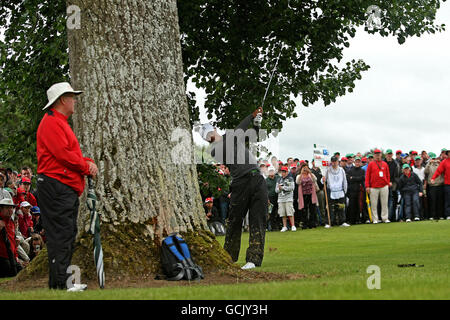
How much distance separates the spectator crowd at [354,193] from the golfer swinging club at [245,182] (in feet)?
39.7

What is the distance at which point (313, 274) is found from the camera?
8.59 meters

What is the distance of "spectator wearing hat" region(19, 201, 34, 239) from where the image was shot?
15.1 metres

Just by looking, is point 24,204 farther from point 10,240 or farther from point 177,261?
point 177,261

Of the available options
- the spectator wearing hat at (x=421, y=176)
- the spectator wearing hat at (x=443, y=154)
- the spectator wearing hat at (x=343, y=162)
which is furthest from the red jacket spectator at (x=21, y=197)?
the spectator wearing hat at (x=421, y=176)

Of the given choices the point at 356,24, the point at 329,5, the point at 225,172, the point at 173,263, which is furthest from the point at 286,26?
the point at 173,263

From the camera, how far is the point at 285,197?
930 inches

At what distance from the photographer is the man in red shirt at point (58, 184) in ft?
22.9

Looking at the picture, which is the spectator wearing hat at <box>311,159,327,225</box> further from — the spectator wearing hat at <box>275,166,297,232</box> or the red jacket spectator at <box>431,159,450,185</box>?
the red jacket spectator at <box>431,159,450,185</box>

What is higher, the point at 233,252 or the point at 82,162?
the point at 82,162

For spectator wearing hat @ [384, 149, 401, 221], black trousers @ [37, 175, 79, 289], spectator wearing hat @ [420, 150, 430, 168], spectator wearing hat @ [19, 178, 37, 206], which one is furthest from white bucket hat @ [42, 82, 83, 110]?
spectator wearing hat @ [420, 150, 430, 168]

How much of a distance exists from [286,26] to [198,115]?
3331 millimetres

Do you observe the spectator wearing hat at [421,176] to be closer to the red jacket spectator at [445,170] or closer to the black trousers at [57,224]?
the red jacket spectator at [445,170]

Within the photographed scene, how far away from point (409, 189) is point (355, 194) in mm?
1946
